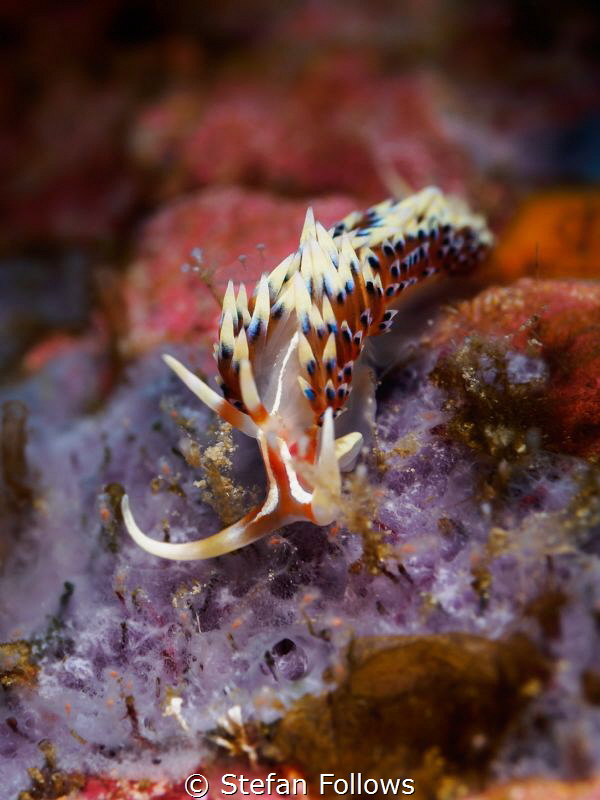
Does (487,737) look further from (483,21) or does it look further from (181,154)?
(483,21)

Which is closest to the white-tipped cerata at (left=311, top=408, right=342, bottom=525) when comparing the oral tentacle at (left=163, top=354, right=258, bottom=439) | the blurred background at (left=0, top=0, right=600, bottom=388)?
the oral tentacle at (left=163, top=354, right=258, bottom=439)

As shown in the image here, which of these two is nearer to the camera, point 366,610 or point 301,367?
point 366,610

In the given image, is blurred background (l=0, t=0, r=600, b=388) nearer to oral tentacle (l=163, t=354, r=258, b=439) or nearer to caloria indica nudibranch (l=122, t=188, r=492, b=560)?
caloria indica nudibranch (l=122, t=188, r=492, b=560)

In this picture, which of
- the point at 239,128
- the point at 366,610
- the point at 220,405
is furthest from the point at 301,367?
the point at 239,128

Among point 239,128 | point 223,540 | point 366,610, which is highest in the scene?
point 239,128

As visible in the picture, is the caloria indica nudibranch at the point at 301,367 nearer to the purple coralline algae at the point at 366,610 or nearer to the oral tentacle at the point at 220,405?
the oral tentacle at the point at 220,405

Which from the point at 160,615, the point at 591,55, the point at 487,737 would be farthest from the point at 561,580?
the point at 591,55

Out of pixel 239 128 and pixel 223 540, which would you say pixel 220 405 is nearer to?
pixel 223 540
